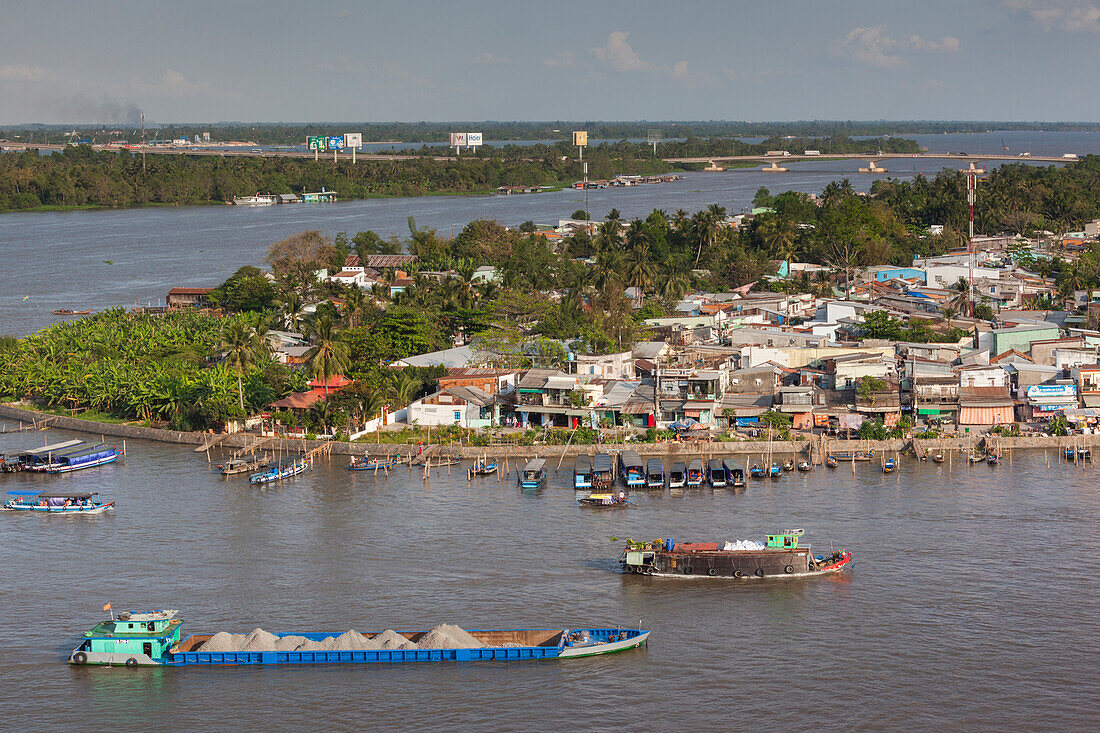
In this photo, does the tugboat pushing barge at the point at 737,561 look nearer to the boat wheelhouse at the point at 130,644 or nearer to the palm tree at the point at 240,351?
the boat wheelhouse at the point at 130,644

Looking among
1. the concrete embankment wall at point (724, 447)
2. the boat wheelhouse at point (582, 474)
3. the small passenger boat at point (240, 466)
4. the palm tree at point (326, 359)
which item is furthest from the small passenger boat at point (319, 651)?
the palm tree at point (326, 359)

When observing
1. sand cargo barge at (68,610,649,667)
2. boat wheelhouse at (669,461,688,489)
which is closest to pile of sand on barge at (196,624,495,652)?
sand cargo barge at (68,610,649,667)

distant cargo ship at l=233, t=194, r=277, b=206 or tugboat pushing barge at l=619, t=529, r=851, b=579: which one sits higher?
distant cargo ship at l=233, t=194, r=277, b=206

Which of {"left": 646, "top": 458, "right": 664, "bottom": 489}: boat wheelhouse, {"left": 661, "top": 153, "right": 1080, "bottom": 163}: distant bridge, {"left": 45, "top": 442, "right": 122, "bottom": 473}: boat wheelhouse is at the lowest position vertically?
{"left": 646, "top": 458, "right": 664, "bottom": 489}: boat wheelhouse

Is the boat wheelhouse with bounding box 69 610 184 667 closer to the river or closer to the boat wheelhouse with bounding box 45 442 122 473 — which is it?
the river

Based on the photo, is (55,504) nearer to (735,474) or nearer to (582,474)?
(582,474)

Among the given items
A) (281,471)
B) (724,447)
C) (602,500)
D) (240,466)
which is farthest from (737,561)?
(240,466)

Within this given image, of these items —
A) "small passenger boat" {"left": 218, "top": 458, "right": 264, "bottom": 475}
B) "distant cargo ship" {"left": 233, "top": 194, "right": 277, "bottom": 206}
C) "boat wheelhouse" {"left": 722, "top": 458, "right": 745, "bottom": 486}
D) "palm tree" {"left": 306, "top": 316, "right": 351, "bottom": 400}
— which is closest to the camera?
"boat wheelhouse" {"left": 722, "top": 458, "right": 745, "bottom": 486}
